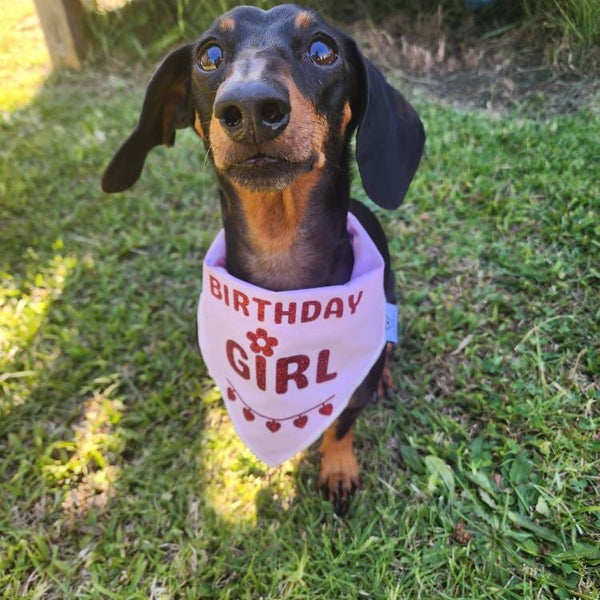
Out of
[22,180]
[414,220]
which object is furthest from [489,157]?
[22,180]

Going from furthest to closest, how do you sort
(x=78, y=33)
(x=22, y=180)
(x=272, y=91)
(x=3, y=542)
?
1. (x=78, y=33)
2. (x=22, y=180)
3. (x=3, y=542)
4. (x=272, y=91)

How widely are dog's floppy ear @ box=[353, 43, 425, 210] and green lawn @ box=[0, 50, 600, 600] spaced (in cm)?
105

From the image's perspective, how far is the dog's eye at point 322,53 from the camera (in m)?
1.86

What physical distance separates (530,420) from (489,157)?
2.03 m

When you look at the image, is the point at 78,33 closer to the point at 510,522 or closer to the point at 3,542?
the point at 3,542

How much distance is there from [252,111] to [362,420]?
64.0 inches

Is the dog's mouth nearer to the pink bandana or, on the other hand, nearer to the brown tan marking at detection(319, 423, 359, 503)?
the pink bandana

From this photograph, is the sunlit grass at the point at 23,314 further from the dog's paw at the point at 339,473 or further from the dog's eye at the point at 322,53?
the dog's eye at the point at 322,53

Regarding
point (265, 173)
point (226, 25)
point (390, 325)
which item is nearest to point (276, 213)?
point (265, 173)

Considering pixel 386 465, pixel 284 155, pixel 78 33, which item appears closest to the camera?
pixel 284 155

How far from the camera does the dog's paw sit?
2.29 meters

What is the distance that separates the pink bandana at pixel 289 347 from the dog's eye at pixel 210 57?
0.69m

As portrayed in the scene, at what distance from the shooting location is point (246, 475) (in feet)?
7.97

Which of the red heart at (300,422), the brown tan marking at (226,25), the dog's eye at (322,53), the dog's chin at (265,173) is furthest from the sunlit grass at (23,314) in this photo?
the dog's eye at (322,53)
